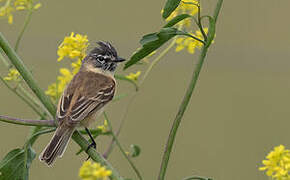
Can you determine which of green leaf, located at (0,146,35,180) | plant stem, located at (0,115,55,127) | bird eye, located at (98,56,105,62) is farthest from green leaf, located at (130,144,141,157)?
bird eye, located at (98,56,105,62)

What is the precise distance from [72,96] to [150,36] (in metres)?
0.95

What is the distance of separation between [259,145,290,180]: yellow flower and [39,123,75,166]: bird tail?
695 mm

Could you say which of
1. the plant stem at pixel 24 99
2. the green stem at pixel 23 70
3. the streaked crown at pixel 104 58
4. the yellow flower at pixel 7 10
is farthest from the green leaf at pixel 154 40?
the streaked crown at pixel 104 58

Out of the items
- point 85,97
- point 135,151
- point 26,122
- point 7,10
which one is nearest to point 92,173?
point 26,122

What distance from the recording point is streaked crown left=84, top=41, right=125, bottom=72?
2796 mm

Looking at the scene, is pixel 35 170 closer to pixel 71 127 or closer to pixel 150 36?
pixel 71 127

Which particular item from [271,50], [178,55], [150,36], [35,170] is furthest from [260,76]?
[150,36]

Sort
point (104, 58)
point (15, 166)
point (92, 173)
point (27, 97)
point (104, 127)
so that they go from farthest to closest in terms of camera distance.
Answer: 1. point (104, 58)
2. point (104, 127)
3. point (27, 97)
4. point (15, 166)
5. point (92, 173)

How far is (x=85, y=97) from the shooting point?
2498mm

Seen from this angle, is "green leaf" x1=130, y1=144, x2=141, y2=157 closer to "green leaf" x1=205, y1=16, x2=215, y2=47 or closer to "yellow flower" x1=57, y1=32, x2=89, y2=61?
"yellow flower" x1=57, y1=32, x2=89, y2=61

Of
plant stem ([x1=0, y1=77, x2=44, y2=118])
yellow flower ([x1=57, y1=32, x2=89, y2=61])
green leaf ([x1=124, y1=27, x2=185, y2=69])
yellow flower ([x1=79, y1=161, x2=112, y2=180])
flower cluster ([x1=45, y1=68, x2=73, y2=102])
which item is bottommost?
flower cluster ([x1=45, y1=68, x2=73, y2=102])

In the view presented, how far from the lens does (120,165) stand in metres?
5.23

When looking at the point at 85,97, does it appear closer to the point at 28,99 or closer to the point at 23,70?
the point at 28,99

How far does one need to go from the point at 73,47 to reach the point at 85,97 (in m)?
0.65
